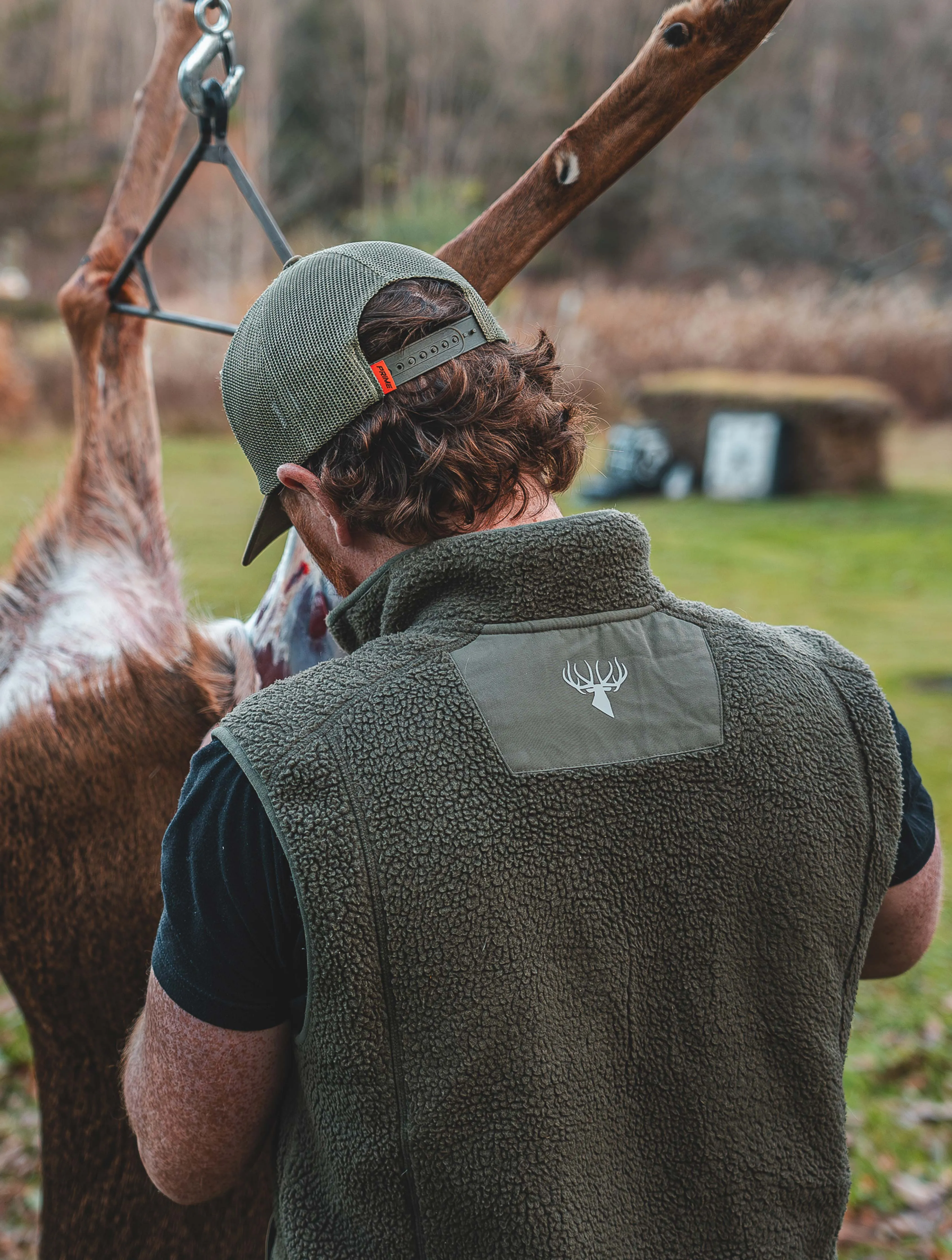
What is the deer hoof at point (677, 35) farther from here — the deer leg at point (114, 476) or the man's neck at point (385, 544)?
the deer leg at point (114, 476)

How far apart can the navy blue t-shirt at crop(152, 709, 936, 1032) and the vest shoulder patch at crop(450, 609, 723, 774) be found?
8.7 inches

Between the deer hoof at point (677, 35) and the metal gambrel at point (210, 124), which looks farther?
the metal gambrel at point (210, 124)

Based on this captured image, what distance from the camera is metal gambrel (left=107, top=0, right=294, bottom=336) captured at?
1.75 metres

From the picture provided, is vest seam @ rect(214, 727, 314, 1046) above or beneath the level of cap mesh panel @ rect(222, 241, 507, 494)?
beneath

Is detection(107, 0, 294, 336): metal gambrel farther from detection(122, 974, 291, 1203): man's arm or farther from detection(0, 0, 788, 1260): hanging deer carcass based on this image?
detection(122, 974, 291, 1203): man's arm

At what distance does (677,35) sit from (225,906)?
4.13ft

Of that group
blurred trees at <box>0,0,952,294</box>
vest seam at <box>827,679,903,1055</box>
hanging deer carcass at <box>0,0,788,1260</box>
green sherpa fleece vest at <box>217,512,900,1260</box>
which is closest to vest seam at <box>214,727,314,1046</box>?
green sherpa fleece vest at <box>217,512,900,1260</box>

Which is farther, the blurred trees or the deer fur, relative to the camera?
the blurred trees

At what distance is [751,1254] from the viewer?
3.49 feet

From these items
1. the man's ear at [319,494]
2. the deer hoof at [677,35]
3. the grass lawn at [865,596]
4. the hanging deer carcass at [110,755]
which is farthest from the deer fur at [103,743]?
the deer hoof at [677,35]

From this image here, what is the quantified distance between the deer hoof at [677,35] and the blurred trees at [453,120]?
60.0ft

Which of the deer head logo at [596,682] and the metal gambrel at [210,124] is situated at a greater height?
the metal gambrel at [210,124]

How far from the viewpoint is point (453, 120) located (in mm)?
26656

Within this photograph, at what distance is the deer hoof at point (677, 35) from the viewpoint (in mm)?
1445
